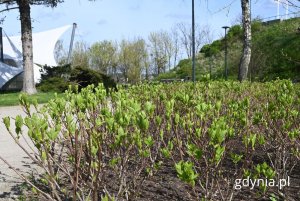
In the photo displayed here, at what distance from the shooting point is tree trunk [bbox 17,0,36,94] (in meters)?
21.9

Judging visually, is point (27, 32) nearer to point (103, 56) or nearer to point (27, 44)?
point (27, 44)

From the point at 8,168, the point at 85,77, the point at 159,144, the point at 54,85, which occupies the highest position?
the point at 85,77

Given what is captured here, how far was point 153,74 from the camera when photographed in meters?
53.2

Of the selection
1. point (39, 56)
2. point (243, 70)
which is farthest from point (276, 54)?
point (39, 56)

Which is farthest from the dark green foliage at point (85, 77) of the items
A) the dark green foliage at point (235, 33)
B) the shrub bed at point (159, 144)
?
the dark green foliage at point (235, 33)

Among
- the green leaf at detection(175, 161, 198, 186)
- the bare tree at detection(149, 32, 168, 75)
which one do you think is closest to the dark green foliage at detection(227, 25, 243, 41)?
the bare tree at detection(149, 32, 168, 75)

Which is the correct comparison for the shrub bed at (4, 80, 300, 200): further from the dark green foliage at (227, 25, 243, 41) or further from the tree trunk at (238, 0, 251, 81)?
the dark green foliage at (227, 25, 243, 41)

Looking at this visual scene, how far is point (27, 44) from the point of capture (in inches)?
870

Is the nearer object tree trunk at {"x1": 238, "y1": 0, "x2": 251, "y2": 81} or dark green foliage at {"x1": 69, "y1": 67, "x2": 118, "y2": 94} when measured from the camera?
tree trunk at {"x1": 238, "y1": 0, "x2": 251, "y2": 81}

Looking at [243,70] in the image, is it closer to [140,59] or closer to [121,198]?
[121,198]

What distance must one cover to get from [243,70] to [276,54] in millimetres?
15696

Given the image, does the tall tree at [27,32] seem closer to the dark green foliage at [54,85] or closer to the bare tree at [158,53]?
the dark green foliage at [54,85]

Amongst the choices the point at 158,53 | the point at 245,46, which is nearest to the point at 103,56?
the point at 158,53

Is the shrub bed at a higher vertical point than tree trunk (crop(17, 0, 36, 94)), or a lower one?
lower
